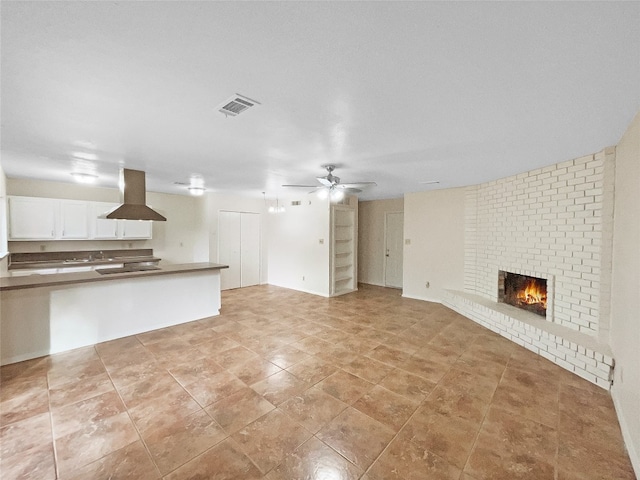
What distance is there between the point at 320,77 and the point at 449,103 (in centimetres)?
100

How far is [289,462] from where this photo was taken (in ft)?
5.53

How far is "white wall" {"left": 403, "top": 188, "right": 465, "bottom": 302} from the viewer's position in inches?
210

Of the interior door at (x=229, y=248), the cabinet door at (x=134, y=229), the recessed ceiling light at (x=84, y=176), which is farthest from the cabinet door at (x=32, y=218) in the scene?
the interior door at (x=229, y=248)

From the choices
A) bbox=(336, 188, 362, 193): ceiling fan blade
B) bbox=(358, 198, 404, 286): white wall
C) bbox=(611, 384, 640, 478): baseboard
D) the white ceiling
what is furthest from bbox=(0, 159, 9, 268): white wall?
bbox=(611, 384, 640, 478): baseboard

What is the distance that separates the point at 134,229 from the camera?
5965mm

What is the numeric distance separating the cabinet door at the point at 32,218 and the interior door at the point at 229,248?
10.4 feet

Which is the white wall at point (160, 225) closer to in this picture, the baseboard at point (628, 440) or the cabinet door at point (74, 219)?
the cabinet door at point (74, 219)

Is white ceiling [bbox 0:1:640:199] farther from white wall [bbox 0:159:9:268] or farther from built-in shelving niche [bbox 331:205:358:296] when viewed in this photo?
built-in shelving niche [bbox 331:205:358:296]

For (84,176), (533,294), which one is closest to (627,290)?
(533,294)

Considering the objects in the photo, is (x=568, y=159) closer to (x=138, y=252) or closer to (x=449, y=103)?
(x=449, y=103)

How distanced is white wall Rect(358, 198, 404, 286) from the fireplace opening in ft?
10.7

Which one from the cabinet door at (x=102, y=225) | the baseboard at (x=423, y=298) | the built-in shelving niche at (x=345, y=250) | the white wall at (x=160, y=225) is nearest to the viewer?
the white wall at (x=160, y=225)

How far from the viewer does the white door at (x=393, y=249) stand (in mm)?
7121

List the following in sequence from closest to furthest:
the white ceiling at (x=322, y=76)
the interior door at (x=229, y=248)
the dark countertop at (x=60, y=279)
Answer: the white ceiling at (x=322, y=76), the dark countertop at (x=60, y=279), the interior door at (x=229, y=248)
